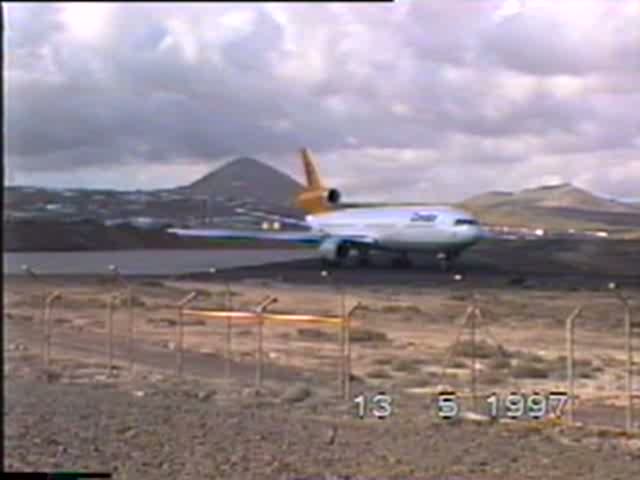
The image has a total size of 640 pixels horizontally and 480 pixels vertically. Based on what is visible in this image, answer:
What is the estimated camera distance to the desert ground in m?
11.2

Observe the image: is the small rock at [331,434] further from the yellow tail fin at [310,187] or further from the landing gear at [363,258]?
the landing gear at [363,258]

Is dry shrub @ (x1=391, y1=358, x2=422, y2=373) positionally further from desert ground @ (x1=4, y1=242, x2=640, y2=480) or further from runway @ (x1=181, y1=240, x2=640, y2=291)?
runway @ (x1=181, y1=240, x2=640, y2=291)

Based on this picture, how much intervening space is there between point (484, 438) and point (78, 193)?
862 cm

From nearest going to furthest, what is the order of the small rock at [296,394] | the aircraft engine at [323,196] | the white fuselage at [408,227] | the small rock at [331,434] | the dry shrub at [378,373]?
the small rock at [331,434] → the aircraft engine at [323,196] → the small rock at [296,394] → the dry shrub at [378,373] → the white fuselage at [408,227]

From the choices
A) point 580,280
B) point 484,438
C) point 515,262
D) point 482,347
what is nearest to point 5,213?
point 484,438

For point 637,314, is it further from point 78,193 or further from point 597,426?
point 78,193

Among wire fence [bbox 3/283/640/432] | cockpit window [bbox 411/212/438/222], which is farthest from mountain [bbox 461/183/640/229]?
cockpit window [bbox 411/212/438/222]

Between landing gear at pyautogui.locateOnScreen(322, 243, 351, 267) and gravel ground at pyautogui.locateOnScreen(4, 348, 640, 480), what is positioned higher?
→ landing gear at pyautogui.locateOnScreen(322, 243, 351, 267)

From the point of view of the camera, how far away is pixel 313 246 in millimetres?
63531

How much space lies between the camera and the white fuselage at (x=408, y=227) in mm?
52969

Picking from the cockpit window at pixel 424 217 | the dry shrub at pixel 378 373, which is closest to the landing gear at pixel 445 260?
the cockpit window at pixel 424 217

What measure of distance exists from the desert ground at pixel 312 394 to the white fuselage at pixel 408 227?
617 inches

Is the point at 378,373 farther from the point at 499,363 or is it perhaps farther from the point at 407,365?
the point at 499,363

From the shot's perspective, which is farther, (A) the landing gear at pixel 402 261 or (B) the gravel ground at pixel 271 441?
(A) the landing gear at pixel 402 261
